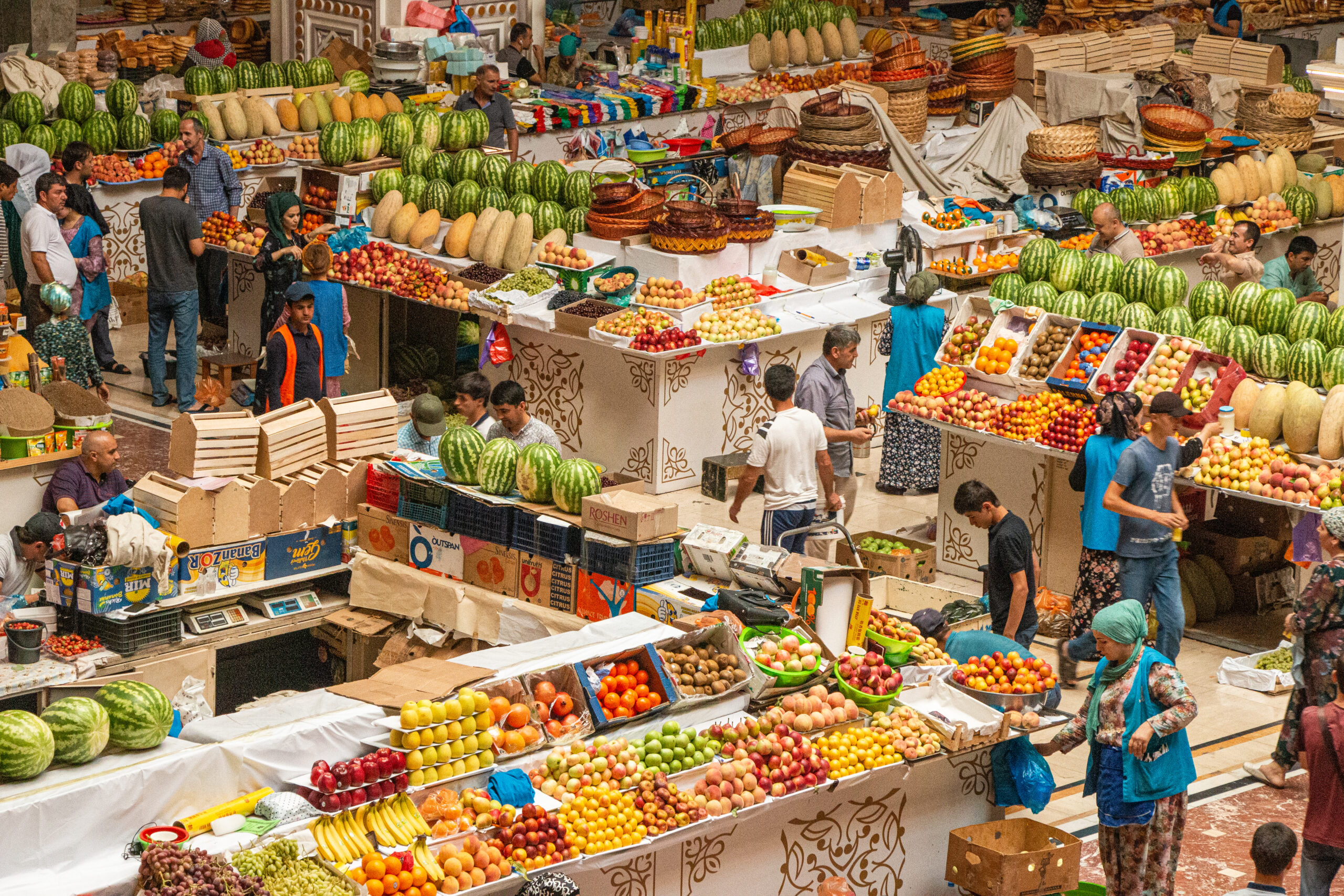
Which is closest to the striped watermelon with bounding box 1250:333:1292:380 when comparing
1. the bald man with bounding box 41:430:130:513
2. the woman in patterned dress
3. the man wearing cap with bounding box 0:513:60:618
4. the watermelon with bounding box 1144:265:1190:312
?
the watermelon with bounding box 1144:265:1190:312

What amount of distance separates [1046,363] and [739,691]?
4398 mm

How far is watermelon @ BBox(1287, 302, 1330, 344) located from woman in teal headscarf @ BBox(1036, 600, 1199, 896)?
459 cm

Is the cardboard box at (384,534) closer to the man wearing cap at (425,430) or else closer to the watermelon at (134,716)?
the man wearing cap at (425,430)

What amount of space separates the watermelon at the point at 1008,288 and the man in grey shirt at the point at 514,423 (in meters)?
3.70

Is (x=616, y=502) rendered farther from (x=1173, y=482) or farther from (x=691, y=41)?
(x=691, y=41)

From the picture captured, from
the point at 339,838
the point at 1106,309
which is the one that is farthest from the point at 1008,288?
the point at 339,838

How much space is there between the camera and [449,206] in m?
13.6

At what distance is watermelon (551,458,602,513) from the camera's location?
834 centimetres

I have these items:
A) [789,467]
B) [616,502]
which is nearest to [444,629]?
[616,502]

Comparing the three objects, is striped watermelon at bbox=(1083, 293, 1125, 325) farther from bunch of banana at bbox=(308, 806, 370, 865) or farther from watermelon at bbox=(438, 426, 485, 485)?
bunch of banana at bbox=(308, 806, 370, 865)

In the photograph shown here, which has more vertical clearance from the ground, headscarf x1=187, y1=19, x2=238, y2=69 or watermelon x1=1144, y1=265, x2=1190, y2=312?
headscarf x1=187, y1=19, x2=238, y2=69

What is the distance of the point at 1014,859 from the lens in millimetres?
6648

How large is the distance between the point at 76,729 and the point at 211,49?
42.9 feet

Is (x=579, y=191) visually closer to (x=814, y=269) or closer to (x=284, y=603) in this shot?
(x=814, y=269)
